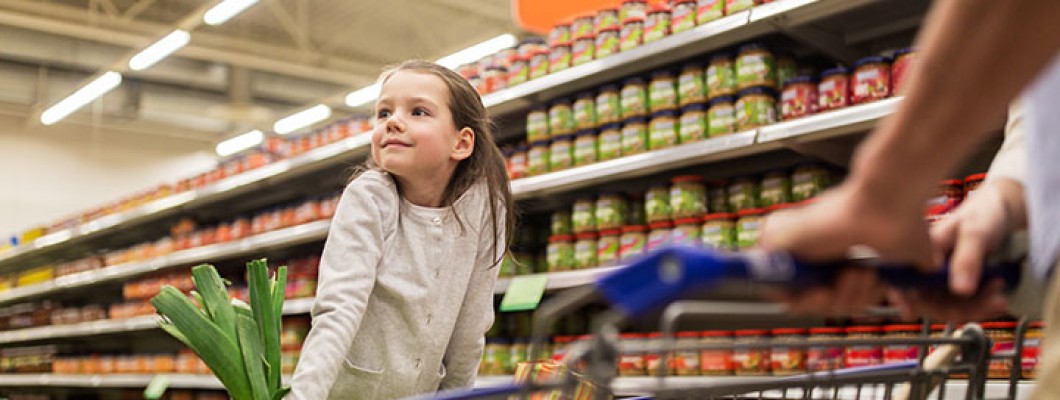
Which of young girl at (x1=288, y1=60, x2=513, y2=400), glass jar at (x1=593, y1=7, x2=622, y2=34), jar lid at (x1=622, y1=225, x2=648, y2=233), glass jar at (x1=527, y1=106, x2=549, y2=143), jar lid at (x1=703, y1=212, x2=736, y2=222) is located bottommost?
young girl at (x1=288, y1=60, x2=513, y2=400)

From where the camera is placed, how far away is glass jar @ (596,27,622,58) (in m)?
3.16

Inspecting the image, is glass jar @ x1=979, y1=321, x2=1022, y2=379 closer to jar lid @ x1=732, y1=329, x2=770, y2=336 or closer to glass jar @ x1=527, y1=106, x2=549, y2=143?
jar lid @ x1=732, y1=329, x2=770, y2=336

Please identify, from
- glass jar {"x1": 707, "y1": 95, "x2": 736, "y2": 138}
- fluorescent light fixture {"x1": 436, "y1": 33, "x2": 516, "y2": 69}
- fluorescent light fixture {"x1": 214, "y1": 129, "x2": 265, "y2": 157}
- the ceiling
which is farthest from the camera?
fluorescent light fixture {"x1": 214, "y1": 129, "x2": 265, "y2": 157}

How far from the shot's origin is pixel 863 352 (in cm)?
246

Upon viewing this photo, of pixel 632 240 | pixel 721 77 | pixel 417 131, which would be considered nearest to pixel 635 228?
pixel 632 240

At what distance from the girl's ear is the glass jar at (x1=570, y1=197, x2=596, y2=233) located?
1.38m

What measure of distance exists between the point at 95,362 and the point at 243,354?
225 inches

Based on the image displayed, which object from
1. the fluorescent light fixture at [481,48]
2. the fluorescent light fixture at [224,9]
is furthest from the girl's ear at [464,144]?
the fluorescent light fixture at [481,48]

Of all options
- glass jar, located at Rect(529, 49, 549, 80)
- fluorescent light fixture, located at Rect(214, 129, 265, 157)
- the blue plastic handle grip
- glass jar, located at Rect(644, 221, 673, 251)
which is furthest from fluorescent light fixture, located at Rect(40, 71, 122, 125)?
the blue plastic handle grip

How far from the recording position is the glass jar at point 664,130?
2.96m

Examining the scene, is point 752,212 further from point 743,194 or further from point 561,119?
point 561,119

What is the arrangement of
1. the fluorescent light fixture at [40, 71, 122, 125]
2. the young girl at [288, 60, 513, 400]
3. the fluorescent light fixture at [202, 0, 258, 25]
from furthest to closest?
the fluorescent light fixture at [40, 71, 122, 125] → the fluorescent light fixture at [202, 0, 258, 25] → the young girl at [288, 60, 513, 400]

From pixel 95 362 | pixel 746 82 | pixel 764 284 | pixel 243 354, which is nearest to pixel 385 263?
pixel 243 354

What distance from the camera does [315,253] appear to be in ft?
16.6
